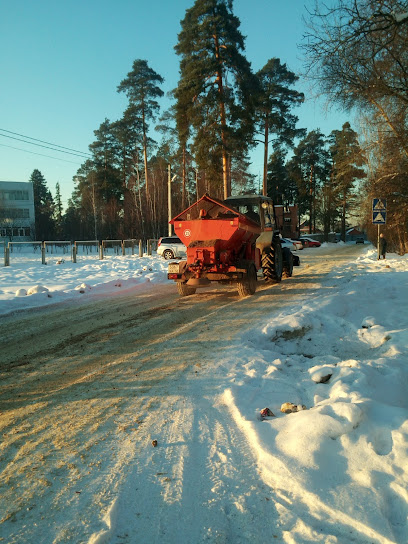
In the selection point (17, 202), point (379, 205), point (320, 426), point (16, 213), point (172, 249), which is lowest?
point (320, 426)

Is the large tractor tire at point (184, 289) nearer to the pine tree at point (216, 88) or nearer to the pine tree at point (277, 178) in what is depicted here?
the pine tree at point (216, 88)

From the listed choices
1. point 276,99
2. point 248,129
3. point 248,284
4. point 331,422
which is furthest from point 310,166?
point 331,422

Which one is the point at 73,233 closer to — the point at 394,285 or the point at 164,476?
the point at 394,285

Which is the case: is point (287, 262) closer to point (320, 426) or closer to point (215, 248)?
point (215, 248)

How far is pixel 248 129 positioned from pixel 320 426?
79.9 feet

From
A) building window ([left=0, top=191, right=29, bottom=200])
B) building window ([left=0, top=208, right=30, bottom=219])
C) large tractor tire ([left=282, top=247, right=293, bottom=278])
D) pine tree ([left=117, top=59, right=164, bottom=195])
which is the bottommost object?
large tractor tire ([left=282, top=247, right=293, bottom=278])

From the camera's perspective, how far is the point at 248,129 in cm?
2484

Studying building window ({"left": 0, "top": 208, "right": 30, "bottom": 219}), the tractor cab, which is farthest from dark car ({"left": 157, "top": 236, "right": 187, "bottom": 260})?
building window ({"left": 0, "top": 208, "right": 30, "bottom": 219})

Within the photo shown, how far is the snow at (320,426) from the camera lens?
2.18 metres

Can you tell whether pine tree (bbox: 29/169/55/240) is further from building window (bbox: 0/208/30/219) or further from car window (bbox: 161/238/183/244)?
car window (bbox: 161/238/183/244)

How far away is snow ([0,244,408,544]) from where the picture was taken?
2.18 metres

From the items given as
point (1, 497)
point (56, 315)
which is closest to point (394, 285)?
point (56, 315)

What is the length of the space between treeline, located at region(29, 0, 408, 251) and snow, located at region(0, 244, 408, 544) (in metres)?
4.90

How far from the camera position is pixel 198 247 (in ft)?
31.8
